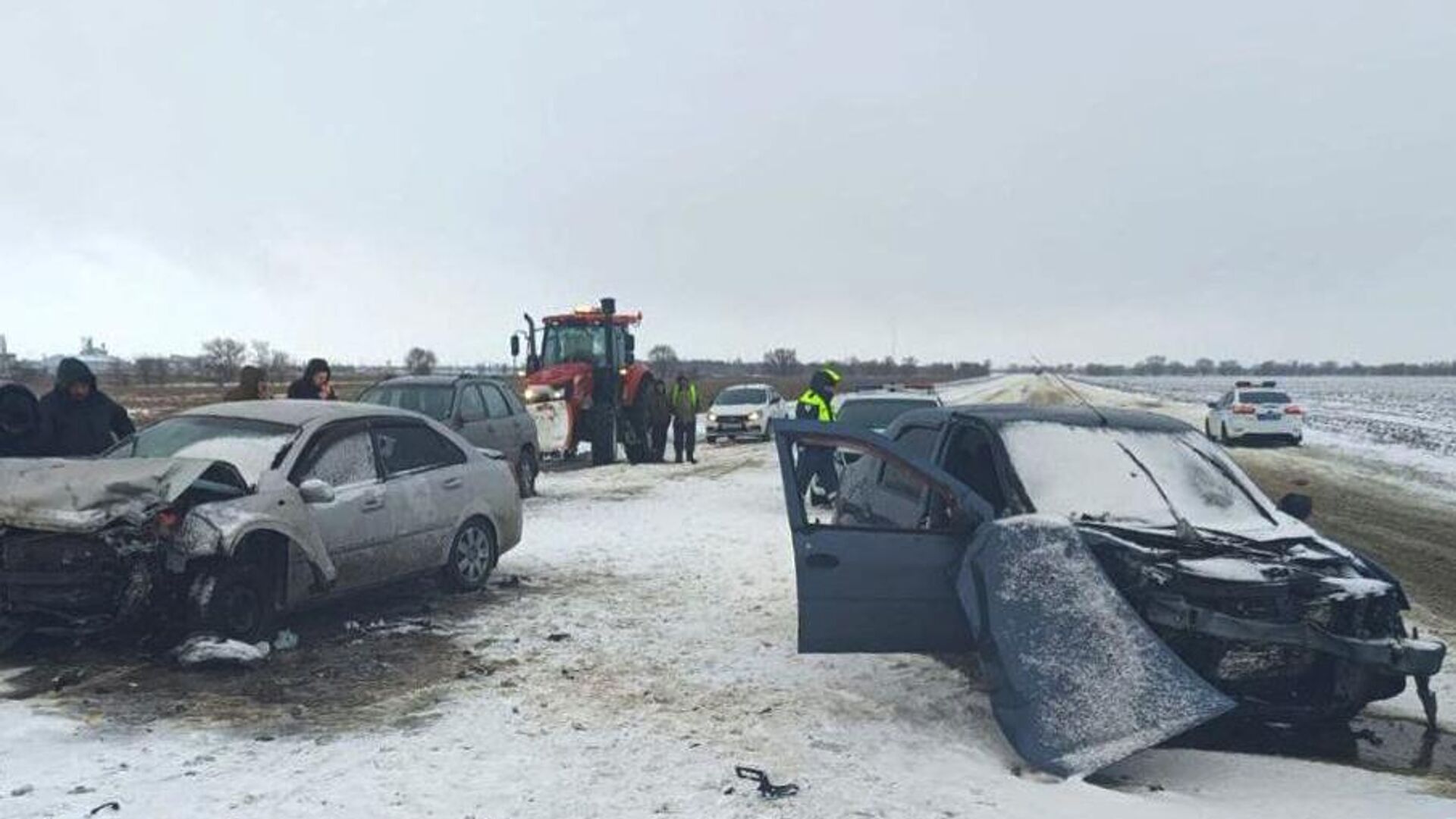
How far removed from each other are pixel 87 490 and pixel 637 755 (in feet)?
12.1

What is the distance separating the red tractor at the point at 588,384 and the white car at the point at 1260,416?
14864 millimetres

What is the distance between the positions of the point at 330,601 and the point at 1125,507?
516 cm

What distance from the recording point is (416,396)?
14406 millimetres

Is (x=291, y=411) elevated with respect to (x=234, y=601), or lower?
elevated

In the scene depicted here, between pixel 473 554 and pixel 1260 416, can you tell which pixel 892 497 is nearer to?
pixel 473 554

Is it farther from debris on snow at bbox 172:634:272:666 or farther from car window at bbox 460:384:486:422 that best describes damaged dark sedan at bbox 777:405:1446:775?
car window at bbox 460:384:486:422

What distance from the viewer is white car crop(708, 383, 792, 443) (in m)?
27.4

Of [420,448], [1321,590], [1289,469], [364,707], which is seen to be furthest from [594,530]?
[1289,469]

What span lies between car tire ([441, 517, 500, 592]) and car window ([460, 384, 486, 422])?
5466mm

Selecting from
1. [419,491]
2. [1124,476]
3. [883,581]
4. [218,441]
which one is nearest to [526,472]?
[419,491]

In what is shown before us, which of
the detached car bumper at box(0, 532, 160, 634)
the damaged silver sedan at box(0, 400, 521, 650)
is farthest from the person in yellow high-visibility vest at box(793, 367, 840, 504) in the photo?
the detached car bumper at box(0, 532, 160, 634)

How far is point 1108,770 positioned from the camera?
5.07 m

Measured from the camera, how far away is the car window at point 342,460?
7246mm

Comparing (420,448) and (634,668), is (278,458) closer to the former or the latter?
(420,448)
